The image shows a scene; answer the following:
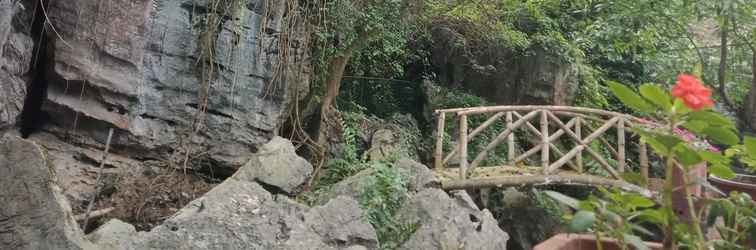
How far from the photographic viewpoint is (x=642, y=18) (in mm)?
5949

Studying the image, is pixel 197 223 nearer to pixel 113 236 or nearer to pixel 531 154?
pixel 113 236

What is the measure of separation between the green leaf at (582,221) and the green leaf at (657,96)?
21 cm

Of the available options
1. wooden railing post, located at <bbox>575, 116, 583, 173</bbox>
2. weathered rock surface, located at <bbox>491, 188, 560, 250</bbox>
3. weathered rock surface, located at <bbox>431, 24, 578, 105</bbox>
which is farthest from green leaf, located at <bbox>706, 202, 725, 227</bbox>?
weathered rock surface, located at <bbox>431, 24, 578, 105</bbox>

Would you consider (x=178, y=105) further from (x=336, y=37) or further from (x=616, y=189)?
(x=616, y=189)

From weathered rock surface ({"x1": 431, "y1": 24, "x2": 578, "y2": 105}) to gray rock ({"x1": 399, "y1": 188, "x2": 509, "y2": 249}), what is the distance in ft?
14.1

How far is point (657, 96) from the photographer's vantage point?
96 cm

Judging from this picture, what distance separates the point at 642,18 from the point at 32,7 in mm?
5314

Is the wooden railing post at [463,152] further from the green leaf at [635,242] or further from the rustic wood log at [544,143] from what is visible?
the green leaf at [635,242]

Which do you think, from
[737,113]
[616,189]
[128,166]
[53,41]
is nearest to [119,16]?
[53,41]

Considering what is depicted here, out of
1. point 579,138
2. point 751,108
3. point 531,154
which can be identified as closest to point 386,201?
point 531,154

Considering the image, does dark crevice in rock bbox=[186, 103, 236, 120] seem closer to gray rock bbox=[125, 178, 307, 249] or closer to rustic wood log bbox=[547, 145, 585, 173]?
gray rock bbox=[125, 178, 307, 249]

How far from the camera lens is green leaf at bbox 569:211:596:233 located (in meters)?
0.96

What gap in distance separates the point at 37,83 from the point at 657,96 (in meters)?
4.50

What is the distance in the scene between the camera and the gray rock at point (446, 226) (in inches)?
121
